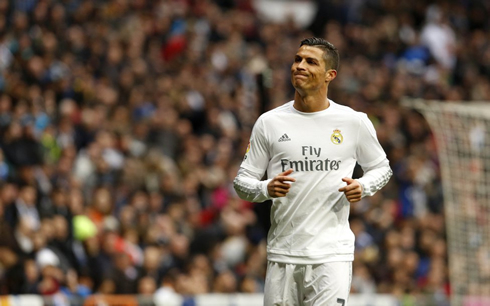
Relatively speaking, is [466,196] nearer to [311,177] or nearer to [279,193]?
[311,177]

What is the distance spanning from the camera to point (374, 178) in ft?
23.2

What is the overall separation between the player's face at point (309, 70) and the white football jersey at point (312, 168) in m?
0.24

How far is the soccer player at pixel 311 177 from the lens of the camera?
7051 millimetres

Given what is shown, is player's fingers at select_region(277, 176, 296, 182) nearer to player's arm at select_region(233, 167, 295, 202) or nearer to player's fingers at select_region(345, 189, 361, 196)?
player's arm at select_region(233, 167, 295, 202)

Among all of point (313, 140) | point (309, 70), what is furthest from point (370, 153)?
point (309, 70)

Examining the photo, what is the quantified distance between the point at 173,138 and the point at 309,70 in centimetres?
965

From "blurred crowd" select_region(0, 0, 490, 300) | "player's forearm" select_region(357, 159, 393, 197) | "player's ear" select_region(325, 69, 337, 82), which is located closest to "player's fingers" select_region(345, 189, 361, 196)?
"player's forearm" select_region(357, 159, 393, 197)

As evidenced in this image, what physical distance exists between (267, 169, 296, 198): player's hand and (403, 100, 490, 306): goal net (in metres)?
7.61

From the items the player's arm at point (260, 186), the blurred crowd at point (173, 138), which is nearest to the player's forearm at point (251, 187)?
the player's arm at point (260, 186)

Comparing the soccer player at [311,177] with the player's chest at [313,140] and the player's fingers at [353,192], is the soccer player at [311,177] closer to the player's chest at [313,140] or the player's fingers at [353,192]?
the player's chest at [313,140]

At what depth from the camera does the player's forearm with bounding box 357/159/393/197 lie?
22.8 ft

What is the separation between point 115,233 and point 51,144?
1.84 meters

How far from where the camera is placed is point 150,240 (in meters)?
14.0

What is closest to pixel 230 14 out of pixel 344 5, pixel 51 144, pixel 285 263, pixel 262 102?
pixel 344 5
